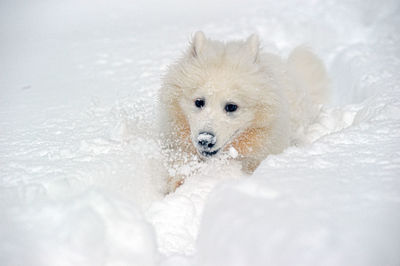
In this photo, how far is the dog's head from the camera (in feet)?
10.5

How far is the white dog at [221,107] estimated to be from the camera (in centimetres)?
326

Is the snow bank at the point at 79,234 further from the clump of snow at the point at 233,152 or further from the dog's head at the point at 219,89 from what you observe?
the clump of snow at the point at 233,152

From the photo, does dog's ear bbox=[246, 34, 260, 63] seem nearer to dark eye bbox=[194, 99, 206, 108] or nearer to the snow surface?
dark eye bbox=[194, 99, 206, 108]

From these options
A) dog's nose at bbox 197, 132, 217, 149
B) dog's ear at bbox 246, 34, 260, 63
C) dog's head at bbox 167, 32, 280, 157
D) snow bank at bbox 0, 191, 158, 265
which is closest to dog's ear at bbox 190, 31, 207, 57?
dog's head at bbox 167, 32, 280, 157

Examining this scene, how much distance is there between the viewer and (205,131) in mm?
3078

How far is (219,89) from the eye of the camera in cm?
328

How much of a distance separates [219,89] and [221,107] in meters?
0.14

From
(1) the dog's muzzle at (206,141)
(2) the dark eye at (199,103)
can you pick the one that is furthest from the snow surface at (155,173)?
(2) the dark eye at (199,103)

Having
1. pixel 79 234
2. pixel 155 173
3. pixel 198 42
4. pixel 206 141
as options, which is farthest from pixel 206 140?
pixel 79 234

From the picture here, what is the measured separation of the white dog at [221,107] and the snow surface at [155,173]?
197 millimetres

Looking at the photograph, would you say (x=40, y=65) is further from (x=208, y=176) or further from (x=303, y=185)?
(x=303, y=185)

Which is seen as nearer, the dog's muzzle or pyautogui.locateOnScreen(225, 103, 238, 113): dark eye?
the dog's muzzle

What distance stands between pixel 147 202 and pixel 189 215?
41 centimetres

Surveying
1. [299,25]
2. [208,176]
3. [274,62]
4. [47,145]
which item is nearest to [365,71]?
[274,62]
